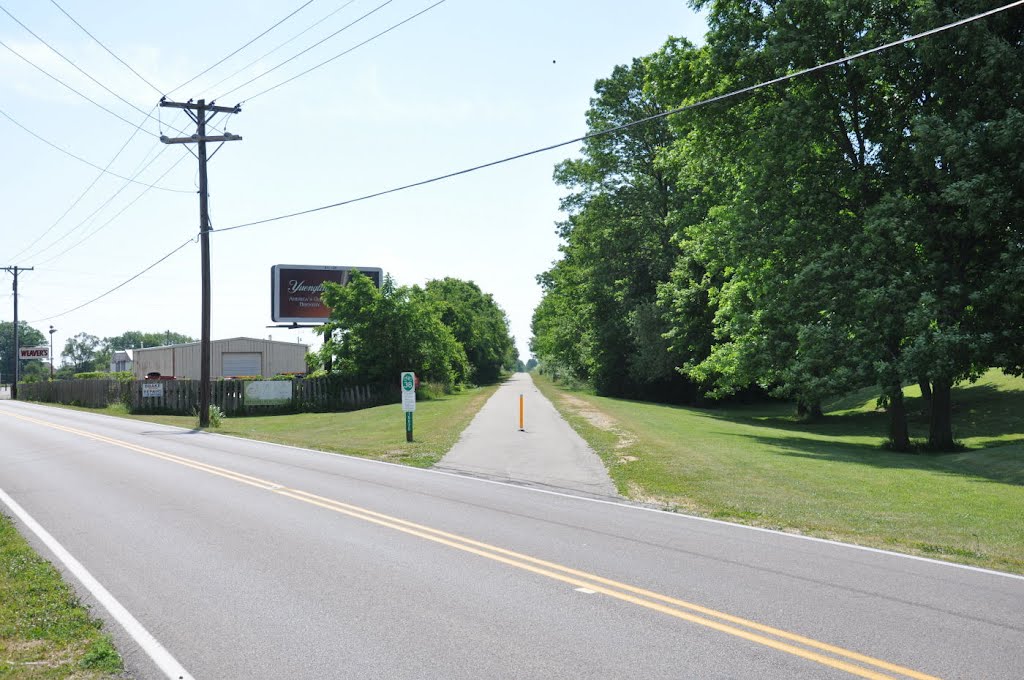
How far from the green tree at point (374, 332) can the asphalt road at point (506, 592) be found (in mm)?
30666

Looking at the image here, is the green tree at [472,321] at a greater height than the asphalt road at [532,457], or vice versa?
the green tree at [472,321]

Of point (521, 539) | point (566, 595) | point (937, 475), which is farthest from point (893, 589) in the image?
point (937, 475)

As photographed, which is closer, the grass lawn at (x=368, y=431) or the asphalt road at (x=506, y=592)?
the asphalt road at (x=506, y=592)

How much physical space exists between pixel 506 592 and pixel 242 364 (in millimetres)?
60381

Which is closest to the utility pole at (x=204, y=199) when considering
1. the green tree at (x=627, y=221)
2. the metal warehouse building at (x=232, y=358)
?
the green tree at (x=627, y=221)

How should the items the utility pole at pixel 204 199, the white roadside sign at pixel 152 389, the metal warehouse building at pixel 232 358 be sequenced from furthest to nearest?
the metal warehouse building at pixel 232 358 → the white roadside sign at pixel 152 389 → the utility pole at pixel 204 199

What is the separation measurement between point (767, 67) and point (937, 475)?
12.6 meters

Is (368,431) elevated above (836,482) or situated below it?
above

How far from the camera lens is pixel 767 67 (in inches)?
868

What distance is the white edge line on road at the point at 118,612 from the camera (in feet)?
16.6

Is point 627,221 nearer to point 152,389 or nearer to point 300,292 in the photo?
point 300,292

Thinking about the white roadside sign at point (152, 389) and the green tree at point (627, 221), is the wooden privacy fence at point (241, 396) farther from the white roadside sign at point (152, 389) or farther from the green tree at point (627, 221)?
the green tree at point (627, 221)

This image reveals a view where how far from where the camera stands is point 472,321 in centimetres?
9019

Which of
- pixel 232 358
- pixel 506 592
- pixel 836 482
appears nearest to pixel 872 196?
pixel 836 482
